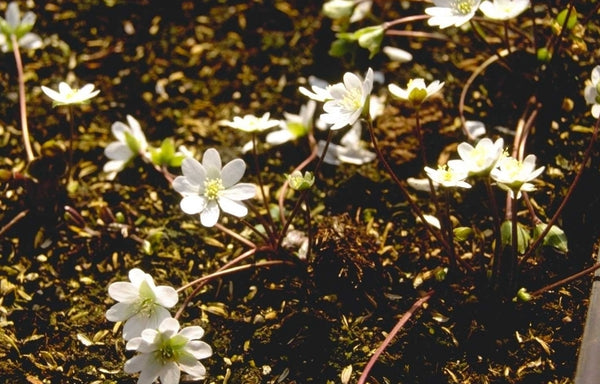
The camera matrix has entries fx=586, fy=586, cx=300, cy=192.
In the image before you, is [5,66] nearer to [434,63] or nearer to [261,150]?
[261,150]

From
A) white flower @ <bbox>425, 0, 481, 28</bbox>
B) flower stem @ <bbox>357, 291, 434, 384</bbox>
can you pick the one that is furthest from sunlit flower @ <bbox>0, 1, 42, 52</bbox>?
flower stem @ <bbox>357, 291, 434, 384</bbox>

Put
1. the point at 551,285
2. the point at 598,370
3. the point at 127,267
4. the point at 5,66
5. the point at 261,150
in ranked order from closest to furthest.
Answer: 1. the point at 598,370
2. the point at 551,285
3. the point at 127,267
4. the point at 261,150
5. the point at 5,66

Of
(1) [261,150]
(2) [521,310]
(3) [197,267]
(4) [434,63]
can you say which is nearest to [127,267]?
(3) [197,267]

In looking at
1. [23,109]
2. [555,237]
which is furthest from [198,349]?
[23,109]

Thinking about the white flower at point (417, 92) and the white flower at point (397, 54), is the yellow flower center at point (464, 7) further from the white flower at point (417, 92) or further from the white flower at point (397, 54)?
the white flower at point (397, 54)

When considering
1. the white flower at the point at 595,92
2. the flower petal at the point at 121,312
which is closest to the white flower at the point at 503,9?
the white flower at the point at 595,92

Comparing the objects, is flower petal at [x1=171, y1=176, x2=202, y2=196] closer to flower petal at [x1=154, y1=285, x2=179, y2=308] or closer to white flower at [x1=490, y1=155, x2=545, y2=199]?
flower petal at [x1=154, y1=285, x2=179, y2=308]
